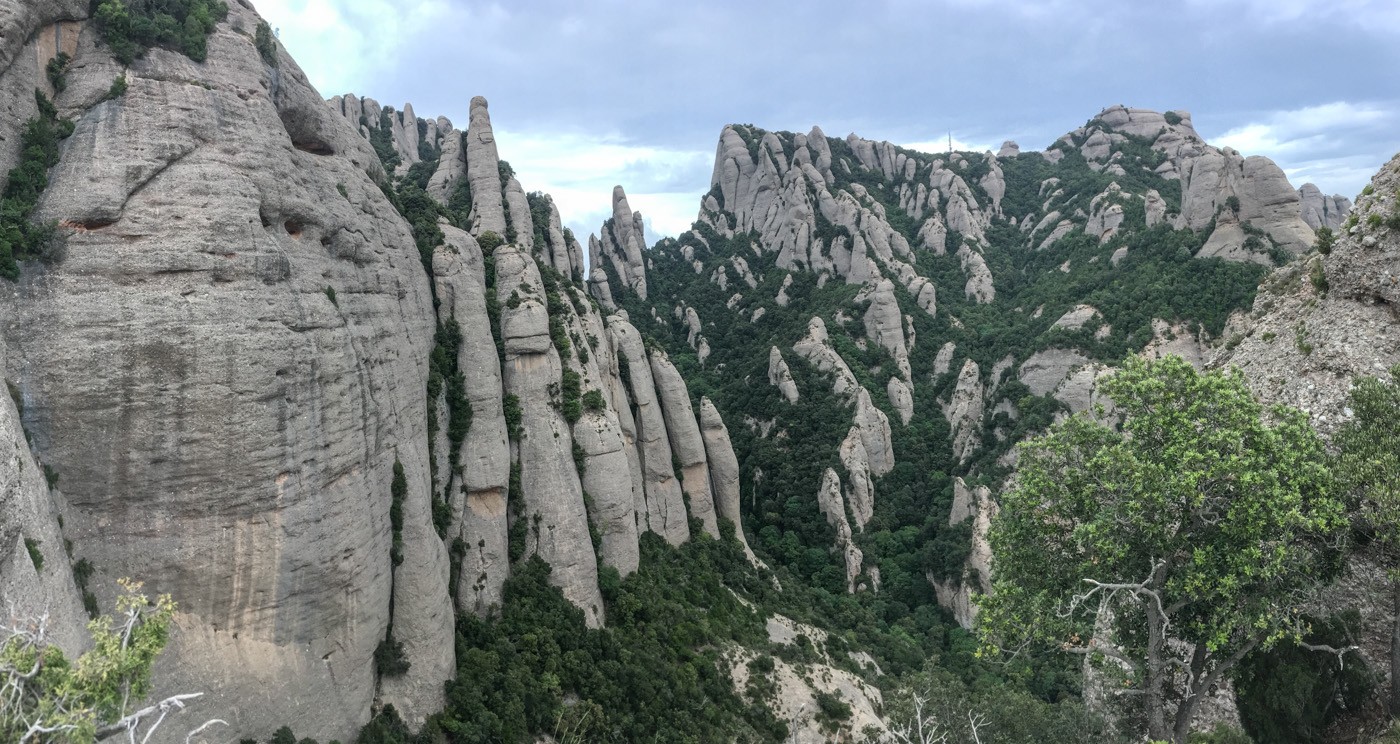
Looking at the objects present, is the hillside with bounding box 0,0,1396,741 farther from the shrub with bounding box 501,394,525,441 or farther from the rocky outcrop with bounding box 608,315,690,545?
the rocky outcrop with bounding box 608,315,690,545

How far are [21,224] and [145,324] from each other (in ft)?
13.5

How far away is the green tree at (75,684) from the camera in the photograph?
30.8 ft

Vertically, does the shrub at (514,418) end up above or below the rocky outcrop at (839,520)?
above

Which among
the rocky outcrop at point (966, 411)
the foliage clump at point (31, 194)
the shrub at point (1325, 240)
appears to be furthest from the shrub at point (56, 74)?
the rocky outcrop at point (966, 411)

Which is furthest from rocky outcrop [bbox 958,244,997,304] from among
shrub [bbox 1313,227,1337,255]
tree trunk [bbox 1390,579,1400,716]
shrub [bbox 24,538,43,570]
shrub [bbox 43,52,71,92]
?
shrub [bbox 24,538,43,570]

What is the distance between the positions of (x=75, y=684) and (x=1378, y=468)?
24038 millimetres

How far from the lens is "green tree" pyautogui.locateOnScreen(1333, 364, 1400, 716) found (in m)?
13.2

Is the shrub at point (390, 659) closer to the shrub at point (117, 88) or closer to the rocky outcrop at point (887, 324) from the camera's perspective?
the shrub at point (117, 88)

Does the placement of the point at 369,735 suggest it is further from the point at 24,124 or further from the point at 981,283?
the point at 981,283

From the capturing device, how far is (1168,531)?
14.8 m

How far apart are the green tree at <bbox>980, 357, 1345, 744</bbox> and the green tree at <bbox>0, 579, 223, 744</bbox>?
662 inches

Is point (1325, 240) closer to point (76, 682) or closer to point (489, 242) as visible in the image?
point (76, 682)

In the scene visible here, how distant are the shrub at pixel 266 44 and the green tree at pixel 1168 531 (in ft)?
102

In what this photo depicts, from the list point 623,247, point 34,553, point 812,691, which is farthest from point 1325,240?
point 623,247
